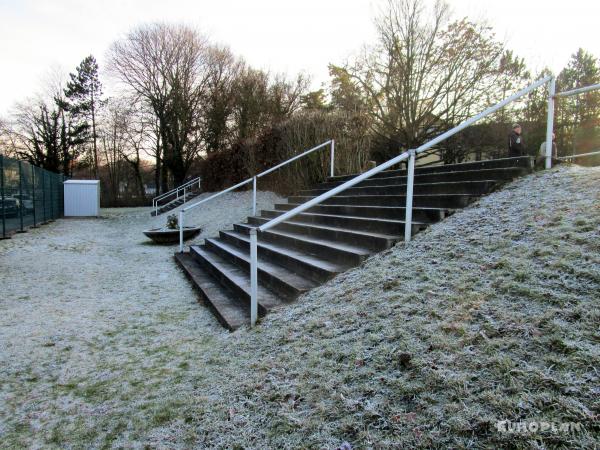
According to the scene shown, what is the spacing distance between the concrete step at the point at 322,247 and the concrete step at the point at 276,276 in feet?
1.25

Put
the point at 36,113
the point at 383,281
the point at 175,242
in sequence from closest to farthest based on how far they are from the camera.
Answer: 1. the point at 383,281
2. the point at 175,242
3. the point at 36,113

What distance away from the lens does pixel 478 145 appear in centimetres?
1728

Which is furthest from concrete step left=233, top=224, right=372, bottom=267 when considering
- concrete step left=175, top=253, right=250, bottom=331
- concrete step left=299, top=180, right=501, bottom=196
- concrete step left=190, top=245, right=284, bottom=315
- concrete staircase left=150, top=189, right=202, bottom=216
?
concrete staircase left=150, top=189, right=202, bottom=216

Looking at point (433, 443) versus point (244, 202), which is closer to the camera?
point (433, 443)

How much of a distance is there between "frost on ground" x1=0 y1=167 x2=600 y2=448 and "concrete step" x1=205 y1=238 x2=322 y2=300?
0.28 m

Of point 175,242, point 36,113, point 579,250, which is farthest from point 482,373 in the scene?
point 36,113

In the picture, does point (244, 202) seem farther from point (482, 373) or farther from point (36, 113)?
point (36, 113)

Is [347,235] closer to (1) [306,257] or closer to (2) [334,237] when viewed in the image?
(2) [334,237]

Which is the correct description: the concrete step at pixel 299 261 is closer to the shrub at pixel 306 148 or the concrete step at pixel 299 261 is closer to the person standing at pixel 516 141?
the person standing at pixel 516 141

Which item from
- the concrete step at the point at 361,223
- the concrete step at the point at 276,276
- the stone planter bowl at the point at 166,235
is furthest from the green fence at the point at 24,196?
the concrete step at the point at 361,223

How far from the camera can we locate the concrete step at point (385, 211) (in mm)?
4102

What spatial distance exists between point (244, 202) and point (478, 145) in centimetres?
1150

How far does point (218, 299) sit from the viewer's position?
4.53 metres

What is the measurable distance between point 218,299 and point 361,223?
79.2 inches
